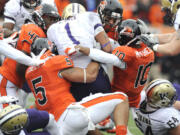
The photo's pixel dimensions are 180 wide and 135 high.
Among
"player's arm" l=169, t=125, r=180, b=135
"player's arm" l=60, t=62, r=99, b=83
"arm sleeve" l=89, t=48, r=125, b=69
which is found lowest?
"player's arm" l=169, t=125, r=180, b=135

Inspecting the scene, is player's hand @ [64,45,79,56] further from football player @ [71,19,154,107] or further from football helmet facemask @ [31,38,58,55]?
football helmet facemask @ [31,38,58,55]

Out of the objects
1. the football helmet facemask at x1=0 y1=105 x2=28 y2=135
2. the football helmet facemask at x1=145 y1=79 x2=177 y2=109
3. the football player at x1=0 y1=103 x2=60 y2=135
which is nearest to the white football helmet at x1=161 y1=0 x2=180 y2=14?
the football helmet facemask at x1=145 y1=79 x2=177 y2=109

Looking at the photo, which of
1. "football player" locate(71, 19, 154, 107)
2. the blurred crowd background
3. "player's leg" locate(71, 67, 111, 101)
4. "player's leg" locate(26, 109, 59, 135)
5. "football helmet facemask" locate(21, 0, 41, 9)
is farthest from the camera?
the blurred crowd background

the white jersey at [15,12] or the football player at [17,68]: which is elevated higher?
the white jersey at [15,12]

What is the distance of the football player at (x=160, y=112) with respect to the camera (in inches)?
201

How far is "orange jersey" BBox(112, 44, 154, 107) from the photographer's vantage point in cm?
535

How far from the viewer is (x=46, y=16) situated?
587 cm

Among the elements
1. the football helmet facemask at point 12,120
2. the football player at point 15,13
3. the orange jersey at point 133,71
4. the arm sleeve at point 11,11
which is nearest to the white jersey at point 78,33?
the orange jersey at point 133,71

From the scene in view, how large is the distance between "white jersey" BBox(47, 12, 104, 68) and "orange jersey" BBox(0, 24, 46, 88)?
35 cm

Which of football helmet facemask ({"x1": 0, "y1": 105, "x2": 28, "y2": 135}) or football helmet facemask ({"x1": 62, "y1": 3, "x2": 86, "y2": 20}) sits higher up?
football helmet facemask ({"x1": 62, "y1": 3, "x2": 86, "y2": 20})

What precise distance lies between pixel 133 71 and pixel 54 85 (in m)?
1.09

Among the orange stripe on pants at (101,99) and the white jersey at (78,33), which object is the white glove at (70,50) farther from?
the orange stripe on pants at (101,99)

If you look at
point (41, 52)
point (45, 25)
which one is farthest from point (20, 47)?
point (41, 52)

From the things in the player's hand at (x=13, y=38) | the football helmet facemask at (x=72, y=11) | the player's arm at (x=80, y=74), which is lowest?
the player's arm at (x=80, y=74)
